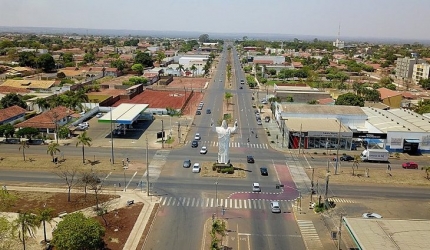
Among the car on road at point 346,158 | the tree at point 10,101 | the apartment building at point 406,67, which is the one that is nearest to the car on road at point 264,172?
the car on road at point 346,158

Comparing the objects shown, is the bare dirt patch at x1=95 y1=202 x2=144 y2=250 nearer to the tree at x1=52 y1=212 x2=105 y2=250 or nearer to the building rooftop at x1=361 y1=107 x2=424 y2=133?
the tree at x1=52 y1=212 x2=105 y2=250

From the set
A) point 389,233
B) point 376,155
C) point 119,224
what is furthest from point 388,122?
point 119,224

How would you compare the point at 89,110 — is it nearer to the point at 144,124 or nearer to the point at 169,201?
the point at 144,124

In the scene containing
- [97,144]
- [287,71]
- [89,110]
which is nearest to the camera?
[97,144]

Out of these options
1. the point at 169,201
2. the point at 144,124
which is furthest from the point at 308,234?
the point at 144,124

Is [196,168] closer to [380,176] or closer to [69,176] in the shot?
[69,176]

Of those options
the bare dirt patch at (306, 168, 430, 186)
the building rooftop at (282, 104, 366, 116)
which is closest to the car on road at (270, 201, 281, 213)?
the bare dirt patch at (306, 168, 430, 186)

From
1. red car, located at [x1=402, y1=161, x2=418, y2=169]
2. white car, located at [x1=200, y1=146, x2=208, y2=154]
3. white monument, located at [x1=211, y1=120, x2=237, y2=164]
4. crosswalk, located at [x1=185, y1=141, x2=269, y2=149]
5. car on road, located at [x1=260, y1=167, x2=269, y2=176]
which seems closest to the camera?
car on road, located at [x1=260, y1=167, x2=269, y2=176]
